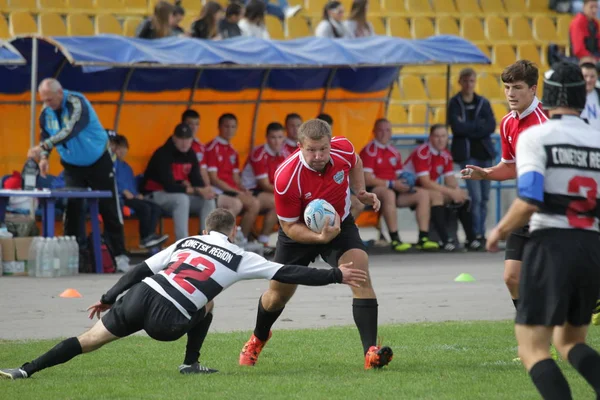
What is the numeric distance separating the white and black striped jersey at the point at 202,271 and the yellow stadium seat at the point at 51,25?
1226cm

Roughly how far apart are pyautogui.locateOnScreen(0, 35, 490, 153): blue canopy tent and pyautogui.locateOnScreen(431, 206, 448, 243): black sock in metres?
2.17

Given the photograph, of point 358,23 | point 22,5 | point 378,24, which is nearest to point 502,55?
point 378,24

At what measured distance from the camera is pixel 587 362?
5793mm

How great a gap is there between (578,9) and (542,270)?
21.9m

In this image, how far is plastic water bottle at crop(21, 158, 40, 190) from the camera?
46.1 ft

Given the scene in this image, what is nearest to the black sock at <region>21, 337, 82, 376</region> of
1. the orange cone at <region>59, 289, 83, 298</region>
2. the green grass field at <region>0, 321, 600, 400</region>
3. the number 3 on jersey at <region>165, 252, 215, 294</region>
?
the green grass field at <region>0, 321, 600, 400</region>

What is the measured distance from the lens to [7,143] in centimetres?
1598

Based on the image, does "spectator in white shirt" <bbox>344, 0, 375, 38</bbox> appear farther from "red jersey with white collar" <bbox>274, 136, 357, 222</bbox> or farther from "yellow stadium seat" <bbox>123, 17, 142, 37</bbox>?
"red jersey with white collar" <bbox>274, 136, 357, 222</bbox>

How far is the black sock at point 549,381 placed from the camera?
18.3ft

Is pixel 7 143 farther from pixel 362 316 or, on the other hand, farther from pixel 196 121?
pixel 362 316

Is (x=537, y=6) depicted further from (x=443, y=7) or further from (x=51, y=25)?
(x=51, y=25)

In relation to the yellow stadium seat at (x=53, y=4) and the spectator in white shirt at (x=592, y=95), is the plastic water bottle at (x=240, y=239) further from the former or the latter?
the yellow stadium seat at (x=53, y=4)

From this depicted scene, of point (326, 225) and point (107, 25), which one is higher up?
point (107, 25)

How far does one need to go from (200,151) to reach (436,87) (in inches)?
307
